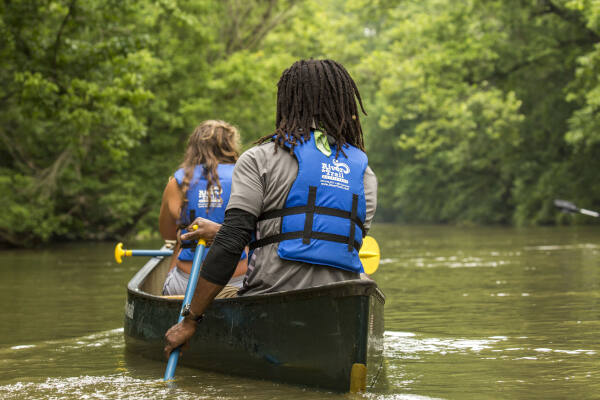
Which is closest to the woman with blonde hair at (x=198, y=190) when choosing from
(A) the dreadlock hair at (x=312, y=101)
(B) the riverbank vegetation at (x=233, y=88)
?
(A) the dreadlock hair at (x=312, y=101)

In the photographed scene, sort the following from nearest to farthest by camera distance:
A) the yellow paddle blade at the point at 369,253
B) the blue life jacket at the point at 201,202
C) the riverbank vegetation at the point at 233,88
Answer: the yellow paddle blade at the point at 369,253 < the blue life jacket at the point at 201,202 < the riverbank vegetation at the point at 233,88

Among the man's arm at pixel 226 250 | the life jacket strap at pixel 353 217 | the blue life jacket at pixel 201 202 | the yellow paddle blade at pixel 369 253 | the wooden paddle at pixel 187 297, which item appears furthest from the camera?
the blue life jacket at pixel 201 202

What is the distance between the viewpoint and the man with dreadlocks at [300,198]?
4.17 m

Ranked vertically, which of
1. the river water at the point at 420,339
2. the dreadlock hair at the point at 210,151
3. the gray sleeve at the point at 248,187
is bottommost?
the river water at the point at 420,339

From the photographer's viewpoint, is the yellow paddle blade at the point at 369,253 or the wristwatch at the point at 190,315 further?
the yellow paddle blade at the point at 369,253

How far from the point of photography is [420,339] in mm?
6395

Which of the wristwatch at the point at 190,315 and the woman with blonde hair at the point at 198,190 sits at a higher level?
the woman with blonde hair at the point at 198,190

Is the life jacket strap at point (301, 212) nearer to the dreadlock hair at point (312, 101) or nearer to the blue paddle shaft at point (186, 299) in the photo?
the dreadlock hair at point (312, 101)

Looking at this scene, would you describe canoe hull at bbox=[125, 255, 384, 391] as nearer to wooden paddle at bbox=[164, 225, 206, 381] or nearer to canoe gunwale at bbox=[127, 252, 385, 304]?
canoe gunwale at bbox=[127, 252, 385, 304]

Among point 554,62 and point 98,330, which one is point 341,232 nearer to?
point 98,330

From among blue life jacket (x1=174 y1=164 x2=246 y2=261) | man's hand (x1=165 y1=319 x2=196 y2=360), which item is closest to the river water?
man's hand (x1=165 y1=319 x2=196 y2=360)

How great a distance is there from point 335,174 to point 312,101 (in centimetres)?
38

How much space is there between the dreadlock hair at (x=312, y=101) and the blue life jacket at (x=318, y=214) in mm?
99

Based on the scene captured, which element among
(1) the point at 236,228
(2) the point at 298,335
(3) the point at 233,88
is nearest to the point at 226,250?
(1) the point at 236,228
